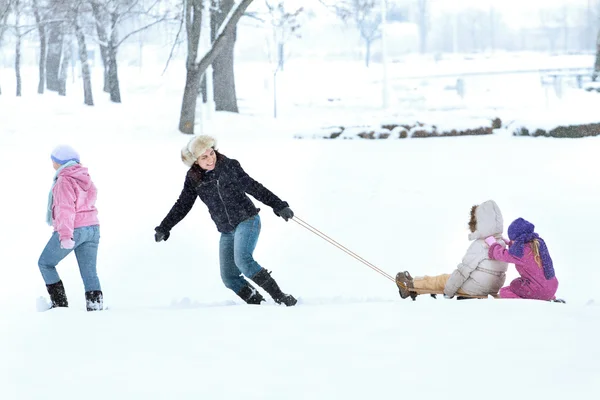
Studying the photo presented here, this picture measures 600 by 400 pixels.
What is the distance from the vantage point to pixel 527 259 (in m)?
6.39

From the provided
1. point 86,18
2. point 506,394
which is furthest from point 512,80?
point 506,394

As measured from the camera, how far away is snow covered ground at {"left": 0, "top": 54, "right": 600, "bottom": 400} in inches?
180

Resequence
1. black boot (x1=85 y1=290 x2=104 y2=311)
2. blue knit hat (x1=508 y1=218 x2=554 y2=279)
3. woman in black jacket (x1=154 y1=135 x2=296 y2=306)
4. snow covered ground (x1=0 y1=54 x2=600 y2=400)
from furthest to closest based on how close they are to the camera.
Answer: black boot (x1=85 y1=290 x2=104 y2=311), woman in black jacket (x1=154 y1=135 x2=296 y2=306), blue knit hat (x1=508 y1=218 x2=554 y2=279), snow covered ground (x1=0 y1=54 x2=600 y2=400)

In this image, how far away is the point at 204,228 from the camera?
11.8 meters

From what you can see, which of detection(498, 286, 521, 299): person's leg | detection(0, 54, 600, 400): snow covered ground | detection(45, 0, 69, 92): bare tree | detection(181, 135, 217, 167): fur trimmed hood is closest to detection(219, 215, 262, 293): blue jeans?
detection(0, 54, 600, 400): snow covered ground

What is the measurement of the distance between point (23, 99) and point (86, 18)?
3.99m

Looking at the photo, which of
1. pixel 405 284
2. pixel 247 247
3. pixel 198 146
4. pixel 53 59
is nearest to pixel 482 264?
pixel 405 284

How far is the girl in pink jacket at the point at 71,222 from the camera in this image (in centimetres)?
643

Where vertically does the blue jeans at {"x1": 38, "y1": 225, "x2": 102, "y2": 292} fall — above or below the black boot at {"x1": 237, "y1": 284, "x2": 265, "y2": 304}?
above

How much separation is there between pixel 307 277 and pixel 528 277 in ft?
11.2

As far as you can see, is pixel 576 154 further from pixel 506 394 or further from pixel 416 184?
pixel 506 394

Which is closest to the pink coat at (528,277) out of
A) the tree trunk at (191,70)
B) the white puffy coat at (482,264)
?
the white puffy coat at (482,264)

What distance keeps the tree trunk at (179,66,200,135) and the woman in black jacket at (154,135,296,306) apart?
1347cm

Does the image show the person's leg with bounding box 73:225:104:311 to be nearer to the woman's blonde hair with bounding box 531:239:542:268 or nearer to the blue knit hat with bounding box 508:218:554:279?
the blue knit hat with bounding box 508:218:554:279
